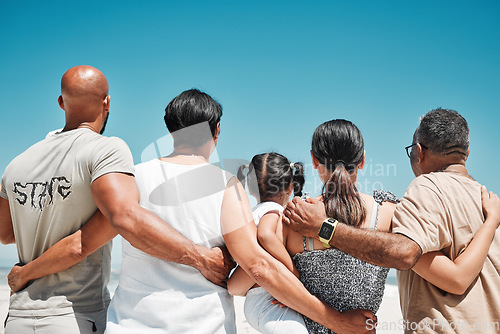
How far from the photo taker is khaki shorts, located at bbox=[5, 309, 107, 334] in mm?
2166

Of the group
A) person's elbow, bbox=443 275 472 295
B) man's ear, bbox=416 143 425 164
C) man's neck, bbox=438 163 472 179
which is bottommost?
person's elbow, bbox=443 275 472 295

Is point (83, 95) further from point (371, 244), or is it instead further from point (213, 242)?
point (371, 244)

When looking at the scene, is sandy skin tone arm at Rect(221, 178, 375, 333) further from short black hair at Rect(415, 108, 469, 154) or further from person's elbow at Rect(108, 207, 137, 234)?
short black hair at Rect(415, 108, 469, 154)

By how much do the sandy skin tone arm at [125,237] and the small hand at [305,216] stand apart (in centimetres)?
42

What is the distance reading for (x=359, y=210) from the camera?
7.49 ft

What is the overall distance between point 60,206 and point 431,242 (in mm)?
2038

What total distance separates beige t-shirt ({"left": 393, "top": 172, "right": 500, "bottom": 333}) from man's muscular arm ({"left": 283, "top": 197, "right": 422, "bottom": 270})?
66 millimetres

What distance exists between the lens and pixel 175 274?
2189mm

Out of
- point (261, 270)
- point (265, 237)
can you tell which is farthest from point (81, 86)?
point (261, 270)

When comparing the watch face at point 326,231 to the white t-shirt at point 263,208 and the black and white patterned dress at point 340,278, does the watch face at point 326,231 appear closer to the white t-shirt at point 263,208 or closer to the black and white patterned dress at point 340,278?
the black and white patterned dress at point 340,278

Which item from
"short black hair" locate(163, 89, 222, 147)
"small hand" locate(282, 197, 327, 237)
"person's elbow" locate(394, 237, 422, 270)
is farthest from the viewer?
"short black hair" locate(163, 89, 222, 147)

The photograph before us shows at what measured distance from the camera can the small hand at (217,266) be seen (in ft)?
7.16

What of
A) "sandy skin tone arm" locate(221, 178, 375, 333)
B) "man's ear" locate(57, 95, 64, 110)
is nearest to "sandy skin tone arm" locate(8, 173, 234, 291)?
"sandy skin tone arm" locate(221, 178, 375, 333)

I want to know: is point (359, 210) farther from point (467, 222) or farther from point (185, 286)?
point (185, 286)
